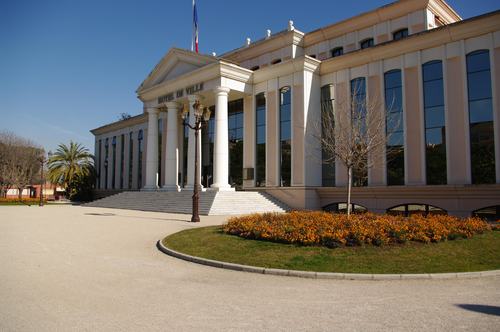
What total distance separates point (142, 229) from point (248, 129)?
17.6m

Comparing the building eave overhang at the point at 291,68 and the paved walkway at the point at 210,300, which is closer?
the paved walkway at the point at 210,300

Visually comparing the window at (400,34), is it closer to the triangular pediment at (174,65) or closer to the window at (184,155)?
the triangular pediment at (174,65)

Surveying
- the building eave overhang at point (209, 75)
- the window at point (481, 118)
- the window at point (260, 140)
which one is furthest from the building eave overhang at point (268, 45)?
the window at point (481, 118)

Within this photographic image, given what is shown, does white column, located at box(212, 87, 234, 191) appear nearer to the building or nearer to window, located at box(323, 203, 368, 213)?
the building

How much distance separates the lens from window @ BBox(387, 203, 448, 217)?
2322 cm

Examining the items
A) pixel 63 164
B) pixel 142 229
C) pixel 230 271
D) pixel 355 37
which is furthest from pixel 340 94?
pixel 63 164

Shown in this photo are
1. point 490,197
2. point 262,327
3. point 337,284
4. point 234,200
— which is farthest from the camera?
point 234,200

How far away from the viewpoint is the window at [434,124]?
23203 mm

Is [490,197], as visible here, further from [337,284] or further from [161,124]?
[161,124]

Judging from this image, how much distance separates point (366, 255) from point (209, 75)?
2524 centimetres

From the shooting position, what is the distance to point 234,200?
27.4m

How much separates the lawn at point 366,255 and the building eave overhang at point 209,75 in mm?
21612

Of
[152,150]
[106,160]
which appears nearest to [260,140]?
[152,150]

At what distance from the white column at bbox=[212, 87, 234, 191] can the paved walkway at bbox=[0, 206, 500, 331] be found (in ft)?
65.9
